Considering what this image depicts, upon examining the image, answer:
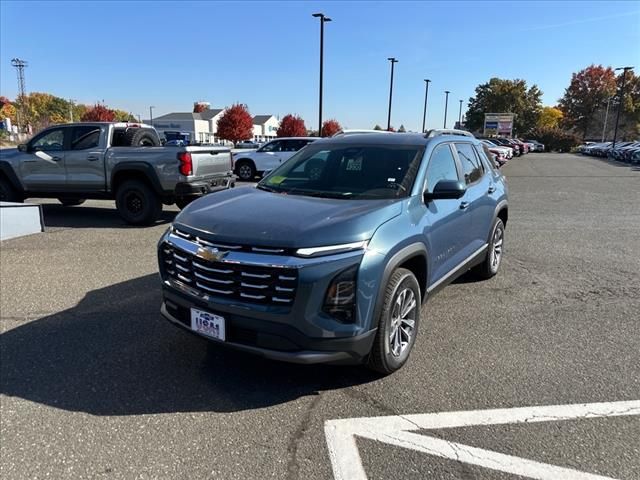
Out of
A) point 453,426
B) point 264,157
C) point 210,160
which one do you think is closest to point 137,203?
point 210,160

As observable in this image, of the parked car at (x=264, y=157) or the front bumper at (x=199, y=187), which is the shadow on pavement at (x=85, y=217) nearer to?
the front bumper at (x=199, y=187)

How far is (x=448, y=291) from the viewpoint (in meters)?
5.23

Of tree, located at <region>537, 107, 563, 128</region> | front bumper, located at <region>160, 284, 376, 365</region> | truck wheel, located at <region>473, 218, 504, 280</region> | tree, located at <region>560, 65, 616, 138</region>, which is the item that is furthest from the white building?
front bumper, located at <region>160, 284, 376, 365</region>

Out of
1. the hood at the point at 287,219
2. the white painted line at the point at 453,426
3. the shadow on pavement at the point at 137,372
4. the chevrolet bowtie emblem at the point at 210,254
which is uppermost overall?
the hood at the point at 287,219

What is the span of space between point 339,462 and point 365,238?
51.1 inches

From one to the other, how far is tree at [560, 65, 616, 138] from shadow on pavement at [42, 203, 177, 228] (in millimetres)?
102110

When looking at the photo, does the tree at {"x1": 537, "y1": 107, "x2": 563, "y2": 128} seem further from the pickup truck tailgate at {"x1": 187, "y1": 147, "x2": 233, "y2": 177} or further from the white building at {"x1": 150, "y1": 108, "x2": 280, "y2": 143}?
the pickup truck tailgate at {"x1": 187, "y1": 147, "x2": 233, "y2": 177}

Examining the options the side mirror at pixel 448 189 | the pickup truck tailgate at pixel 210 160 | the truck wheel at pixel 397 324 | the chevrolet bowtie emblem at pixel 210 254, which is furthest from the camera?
the pickup truck tailgate at pixel 210 160

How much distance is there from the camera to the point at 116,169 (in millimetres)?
8766

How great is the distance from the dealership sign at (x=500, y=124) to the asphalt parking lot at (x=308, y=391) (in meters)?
63.5

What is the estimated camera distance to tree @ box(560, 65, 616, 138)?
293 feet

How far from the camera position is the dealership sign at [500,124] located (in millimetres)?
62906

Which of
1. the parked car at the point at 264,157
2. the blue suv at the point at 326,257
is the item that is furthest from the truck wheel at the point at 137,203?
the parked car at the point at 264,157

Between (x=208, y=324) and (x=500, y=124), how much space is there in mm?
67756
